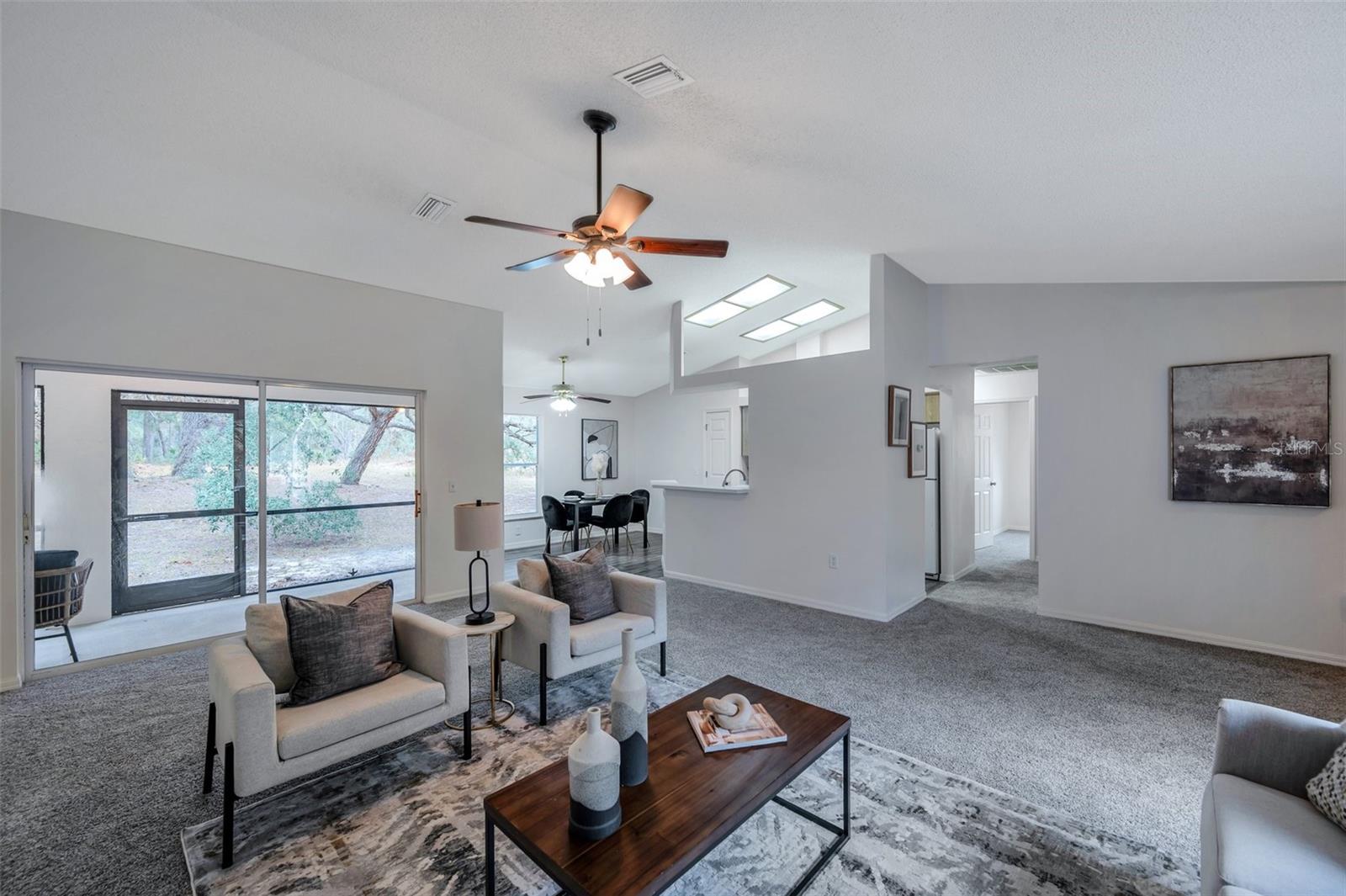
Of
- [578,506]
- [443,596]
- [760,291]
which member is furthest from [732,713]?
[578,506]

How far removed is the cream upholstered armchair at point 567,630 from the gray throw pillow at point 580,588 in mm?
57

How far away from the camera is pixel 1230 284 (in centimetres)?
377

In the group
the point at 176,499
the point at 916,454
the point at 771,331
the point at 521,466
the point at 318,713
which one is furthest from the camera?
the point at 521,466

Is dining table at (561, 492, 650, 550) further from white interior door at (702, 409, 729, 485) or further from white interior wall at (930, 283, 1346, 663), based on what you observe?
white interior wall at (930, 283, 1346, 663)

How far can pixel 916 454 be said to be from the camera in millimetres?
4879

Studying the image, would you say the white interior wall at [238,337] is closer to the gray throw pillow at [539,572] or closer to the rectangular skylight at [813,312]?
the gray throw pillow at [539,572]

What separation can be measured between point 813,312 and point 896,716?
4.55 meters

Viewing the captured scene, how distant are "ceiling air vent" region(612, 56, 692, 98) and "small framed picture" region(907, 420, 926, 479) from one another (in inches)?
140

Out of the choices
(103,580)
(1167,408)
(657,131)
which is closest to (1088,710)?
(1167,408)

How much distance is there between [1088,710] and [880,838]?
1745mm

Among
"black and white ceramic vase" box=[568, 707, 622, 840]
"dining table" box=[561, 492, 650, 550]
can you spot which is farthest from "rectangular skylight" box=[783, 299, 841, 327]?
"black and white ceramic vase" box=[568, 707, 622, 840]

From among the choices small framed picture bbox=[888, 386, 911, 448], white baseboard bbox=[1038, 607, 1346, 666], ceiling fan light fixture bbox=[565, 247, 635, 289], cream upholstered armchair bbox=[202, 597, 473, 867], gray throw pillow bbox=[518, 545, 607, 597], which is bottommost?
white baseboard bbox=[1038, 607, 1346, 666]

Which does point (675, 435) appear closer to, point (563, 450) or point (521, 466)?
point (563, 450)

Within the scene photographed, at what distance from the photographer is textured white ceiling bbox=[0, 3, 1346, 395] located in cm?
184
